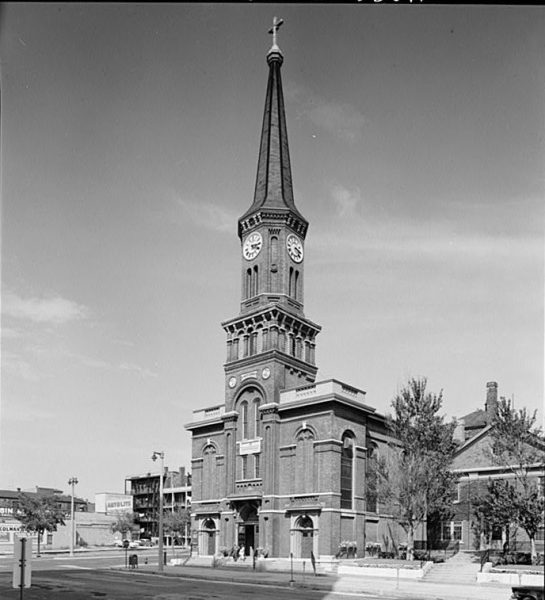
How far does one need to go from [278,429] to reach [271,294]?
10729 mm

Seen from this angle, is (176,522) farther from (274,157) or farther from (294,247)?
(274,157)

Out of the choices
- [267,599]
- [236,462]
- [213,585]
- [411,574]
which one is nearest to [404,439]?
[411,574]

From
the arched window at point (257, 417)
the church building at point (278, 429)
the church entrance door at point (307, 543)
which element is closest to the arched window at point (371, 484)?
the church building at point (278, 429)

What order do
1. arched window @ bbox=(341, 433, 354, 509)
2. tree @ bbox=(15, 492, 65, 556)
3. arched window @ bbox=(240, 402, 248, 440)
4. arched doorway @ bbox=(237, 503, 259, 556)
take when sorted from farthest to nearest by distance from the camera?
tree @ bbox=(15, 492, 65, 556), arched window @ bbox=(240, 402, 248, 440), arched doorway @ bbox=(237, 503, 259, 556), arched window @ bbox=(341, 433, 354, 509)

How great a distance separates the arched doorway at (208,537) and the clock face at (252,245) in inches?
834

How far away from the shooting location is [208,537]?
5691 centimetres

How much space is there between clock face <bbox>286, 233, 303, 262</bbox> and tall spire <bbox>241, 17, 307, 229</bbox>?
6.20 ft

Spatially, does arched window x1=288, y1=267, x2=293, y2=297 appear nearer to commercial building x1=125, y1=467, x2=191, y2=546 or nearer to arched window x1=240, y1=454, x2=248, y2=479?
arched window x1=240, y1=454, x2=248, y2=479

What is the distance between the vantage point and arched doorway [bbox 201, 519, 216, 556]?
5645 cm

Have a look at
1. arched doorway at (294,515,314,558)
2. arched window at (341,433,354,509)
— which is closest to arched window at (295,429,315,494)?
arched doorway at (294,515,314,558)

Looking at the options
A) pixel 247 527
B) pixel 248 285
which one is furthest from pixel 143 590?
pixel 248 285

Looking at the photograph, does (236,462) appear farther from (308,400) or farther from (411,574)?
(411,574)

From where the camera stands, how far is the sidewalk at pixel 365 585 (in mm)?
31438

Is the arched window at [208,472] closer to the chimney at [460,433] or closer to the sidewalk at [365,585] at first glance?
the sidewalk at [365,585]
